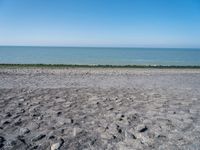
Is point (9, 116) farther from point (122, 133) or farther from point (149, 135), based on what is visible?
point (149, 135)

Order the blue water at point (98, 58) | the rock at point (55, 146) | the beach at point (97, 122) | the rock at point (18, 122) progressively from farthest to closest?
the blue water at point (98, 58)
the rock at point (18, 122)
the beach at point (97, 122)
the rock at point (55, 146)

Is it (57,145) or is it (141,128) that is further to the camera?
(141,128)

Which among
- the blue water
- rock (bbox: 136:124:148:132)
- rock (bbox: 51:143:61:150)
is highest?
rock (bbox: 136:124:148:132)

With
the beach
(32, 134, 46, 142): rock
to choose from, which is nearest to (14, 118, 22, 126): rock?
the beach

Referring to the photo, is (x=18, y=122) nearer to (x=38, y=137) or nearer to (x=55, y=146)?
(x=38, y=137)

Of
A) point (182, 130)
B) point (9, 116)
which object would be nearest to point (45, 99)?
point (9, 116)

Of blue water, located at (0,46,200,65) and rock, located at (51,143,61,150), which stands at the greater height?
rock, located at (51,143,61,150)

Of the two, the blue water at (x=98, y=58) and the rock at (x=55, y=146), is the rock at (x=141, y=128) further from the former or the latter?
the blue water at (x=98, y=58)

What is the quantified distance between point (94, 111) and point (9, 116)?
2115 mm

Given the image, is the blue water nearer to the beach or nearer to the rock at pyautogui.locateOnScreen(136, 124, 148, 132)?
the beach

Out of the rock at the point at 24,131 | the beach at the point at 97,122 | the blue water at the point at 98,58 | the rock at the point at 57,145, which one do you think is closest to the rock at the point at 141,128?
the beach at the point at 97,122

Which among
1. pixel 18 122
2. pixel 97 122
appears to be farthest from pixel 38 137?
pixel 97 122

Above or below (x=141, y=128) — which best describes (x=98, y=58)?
below

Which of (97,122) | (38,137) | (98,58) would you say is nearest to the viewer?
(38,137)
